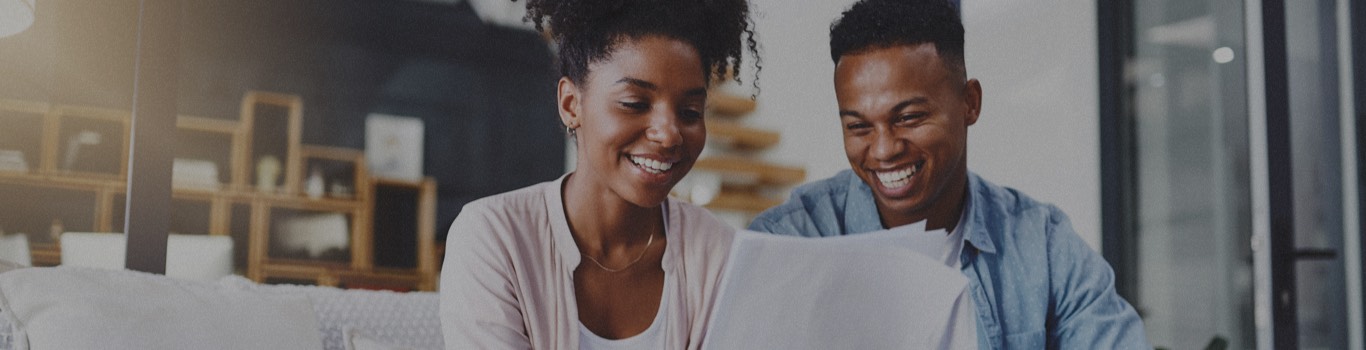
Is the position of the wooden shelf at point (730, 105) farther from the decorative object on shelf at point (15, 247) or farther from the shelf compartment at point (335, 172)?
the decorative object on shelf at point (15, 247)

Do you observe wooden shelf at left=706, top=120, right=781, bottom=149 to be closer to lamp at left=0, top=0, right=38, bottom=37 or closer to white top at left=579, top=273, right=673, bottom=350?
lamp at left=0, top=0, right=38, bottom=37

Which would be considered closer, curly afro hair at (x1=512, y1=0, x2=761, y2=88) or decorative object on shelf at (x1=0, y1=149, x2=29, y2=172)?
curly afro hair at (x1=512, y1=0, x2=761, y2=88)

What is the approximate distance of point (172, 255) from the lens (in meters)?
2.80

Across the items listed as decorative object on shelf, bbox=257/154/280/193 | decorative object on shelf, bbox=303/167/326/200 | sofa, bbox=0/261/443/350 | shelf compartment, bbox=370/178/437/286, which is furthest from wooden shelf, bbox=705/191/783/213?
sofa, bbox=0/261/443/350

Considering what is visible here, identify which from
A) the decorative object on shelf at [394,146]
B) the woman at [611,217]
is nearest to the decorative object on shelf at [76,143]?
the decorative object on shelf at [394,146]

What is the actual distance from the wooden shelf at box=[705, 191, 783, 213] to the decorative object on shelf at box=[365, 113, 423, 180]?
1.28 metres

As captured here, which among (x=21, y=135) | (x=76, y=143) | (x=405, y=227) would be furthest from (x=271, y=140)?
(x=21, y=135)

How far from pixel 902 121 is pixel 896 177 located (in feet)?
0.19

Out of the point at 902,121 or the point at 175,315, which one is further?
the point at 175,315

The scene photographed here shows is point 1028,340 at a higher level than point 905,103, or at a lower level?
lower

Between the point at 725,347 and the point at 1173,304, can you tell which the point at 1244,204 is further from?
the point at 725,347

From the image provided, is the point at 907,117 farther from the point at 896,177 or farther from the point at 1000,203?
the point at 1000,203

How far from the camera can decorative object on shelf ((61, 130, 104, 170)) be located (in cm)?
363

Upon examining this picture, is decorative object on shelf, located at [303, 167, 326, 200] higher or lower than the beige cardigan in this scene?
higher
